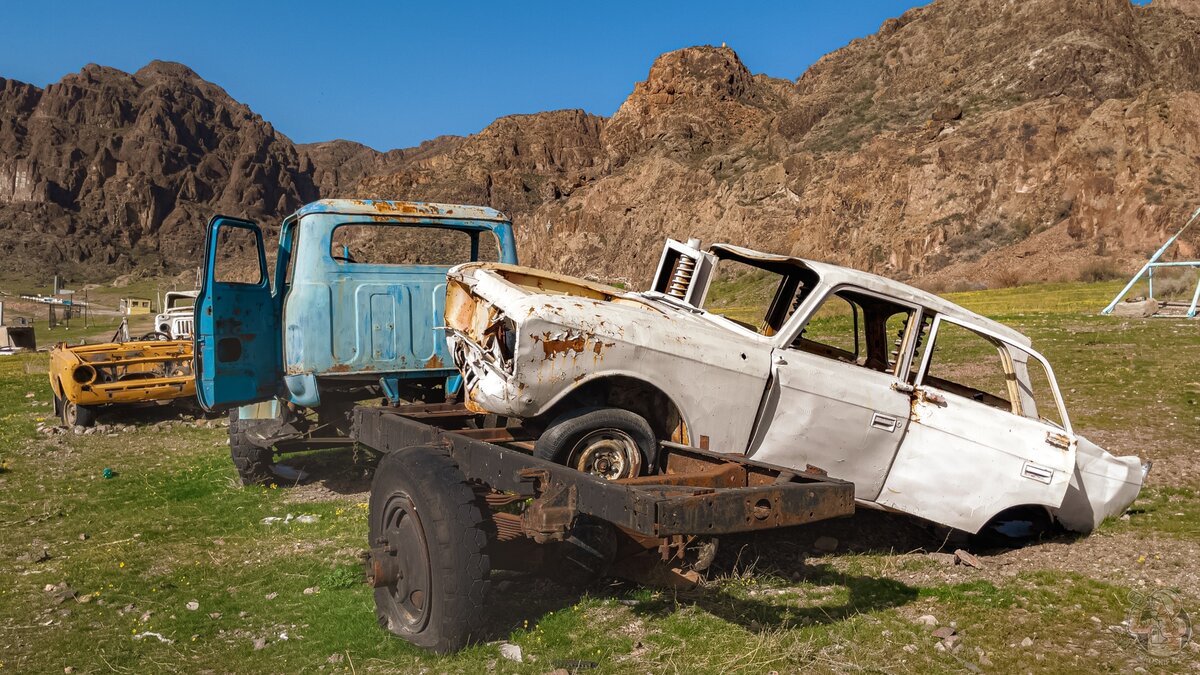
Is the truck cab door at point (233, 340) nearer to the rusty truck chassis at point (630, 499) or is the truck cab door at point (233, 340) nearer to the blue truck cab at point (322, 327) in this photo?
the blue truck cab at point (322, 327)

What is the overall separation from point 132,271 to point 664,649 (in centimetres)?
19449

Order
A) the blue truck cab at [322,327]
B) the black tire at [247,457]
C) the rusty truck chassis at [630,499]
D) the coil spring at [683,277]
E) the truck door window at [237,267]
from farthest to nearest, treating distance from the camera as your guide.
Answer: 1. the black tire at [247,457]
2. the truck door window at [237,267]
3. the blue truck cab at [322,327]
4. the coil spring at [683,277]
5. the rusty truck chassis at [630,499]

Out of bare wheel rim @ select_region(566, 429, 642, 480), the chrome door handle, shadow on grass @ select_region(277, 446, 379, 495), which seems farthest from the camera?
shadow on grass @ select_region(277, 446, 379, 495)

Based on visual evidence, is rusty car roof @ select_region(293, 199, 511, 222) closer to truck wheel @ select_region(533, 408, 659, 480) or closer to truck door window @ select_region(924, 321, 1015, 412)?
truck wheel @ select_region(533, 408, 659, 480)

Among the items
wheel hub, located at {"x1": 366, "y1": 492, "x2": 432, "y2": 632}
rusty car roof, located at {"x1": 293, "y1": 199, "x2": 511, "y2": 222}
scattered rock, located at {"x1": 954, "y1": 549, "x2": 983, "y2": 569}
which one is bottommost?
scattered rock, located at {"x1": 954, "y1": 549, "x2": 983, "y2": 569}

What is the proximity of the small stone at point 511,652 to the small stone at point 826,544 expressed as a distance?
2598 mm

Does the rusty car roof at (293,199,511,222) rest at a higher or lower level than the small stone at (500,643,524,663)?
higher

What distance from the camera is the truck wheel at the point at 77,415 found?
12812 millimetres

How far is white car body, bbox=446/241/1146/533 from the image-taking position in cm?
485

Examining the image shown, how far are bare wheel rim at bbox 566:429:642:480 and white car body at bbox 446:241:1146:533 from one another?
31 cm

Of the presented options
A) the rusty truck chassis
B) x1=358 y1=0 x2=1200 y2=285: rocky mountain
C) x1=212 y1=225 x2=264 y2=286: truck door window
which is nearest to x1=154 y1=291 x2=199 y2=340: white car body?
x1=212 y1=225 x2=264 y2=286: truck door window

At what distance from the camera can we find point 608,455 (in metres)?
4.90

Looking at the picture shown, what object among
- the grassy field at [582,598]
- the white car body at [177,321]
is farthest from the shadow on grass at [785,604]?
the white car body at [177,321]

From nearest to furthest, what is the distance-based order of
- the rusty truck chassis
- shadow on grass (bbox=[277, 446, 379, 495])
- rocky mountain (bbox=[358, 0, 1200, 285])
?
1. the rusty truck chassis
2. shadow on grass (bbox=[277, 446, 379, 495])
3. rocky mountain (bbox=[358, 0, 1200, 285])
